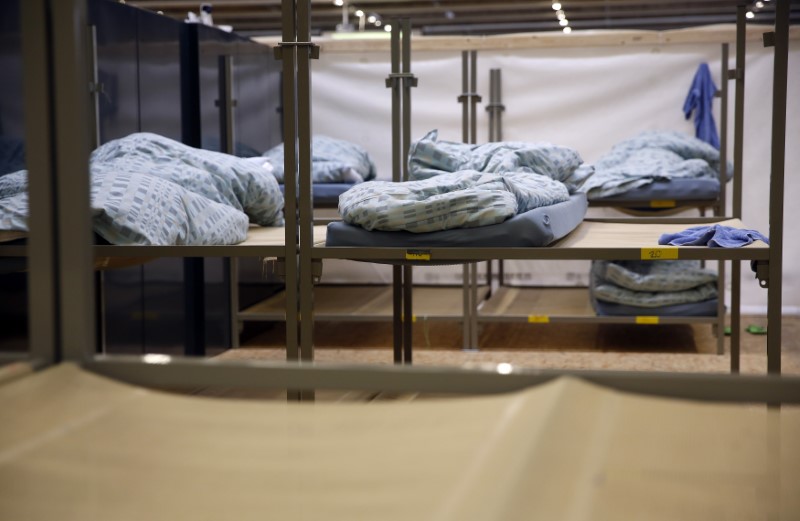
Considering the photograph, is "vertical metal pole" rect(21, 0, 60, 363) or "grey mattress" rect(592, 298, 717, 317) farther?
"grey mattress" rect(592, 298, 717, 317)

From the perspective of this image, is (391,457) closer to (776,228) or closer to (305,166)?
(305,166)

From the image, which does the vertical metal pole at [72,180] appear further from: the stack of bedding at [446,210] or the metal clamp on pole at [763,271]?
the metal clamp on pole at [763,271]

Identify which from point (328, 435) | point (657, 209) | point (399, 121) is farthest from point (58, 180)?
point (657, 209)

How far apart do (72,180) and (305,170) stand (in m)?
1.51

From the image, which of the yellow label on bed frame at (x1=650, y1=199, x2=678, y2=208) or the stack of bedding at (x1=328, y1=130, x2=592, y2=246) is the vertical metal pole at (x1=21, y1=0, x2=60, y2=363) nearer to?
the stack of bedding at (x1=328, y1=130, x2=592, y2=246)

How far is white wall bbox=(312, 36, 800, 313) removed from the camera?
16.3 ft

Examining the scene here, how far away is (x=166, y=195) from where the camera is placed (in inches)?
97.0

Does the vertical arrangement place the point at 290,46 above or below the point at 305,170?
above

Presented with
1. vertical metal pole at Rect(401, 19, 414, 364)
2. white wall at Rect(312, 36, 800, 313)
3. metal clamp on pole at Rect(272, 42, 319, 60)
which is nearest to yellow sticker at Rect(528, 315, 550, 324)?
vertical metal pole at Rect(401, 19, 414, 364)

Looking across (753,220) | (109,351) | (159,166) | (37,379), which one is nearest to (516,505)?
(37,379)

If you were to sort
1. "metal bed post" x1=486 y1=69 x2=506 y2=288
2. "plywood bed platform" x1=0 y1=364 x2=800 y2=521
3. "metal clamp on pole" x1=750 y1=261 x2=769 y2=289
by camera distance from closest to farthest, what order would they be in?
"plywood bed platform" x1=0 y1=364 x2=800 y2=521, "metal clamp on pole" x1=750 y1=261 x2=769 y2=289, "metal bed post" x1=486 y1=69 x2=506 y2=288

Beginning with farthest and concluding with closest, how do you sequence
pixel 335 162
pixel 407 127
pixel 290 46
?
pixel 335 162
pixel 407 127
pixel 290 46

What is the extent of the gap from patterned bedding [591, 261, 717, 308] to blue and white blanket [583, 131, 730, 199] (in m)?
0.37

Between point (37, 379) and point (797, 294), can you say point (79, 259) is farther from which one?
point (797, 294)
